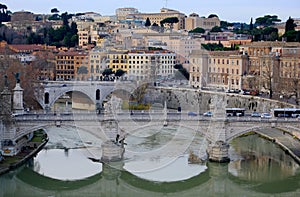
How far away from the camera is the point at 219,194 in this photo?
50.0ft

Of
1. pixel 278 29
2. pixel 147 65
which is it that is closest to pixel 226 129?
pixel 147 65

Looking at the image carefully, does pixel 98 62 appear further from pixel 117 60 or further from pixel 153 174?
pixel 153 174

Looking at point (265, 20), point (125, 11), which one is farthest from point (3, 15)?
point (265, 20)

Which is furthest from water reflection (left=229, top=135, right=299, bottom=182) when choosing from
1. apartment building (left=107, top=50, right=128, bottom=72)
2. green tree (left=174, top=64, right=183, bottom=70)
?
apartment building (left=107, top=50, right=128, bottom=72)

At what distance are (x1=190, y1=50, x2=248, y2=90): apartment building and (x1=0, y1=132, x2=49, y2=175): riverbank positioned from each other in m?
13.2

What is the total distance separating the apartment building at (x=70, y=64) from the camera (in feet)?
121

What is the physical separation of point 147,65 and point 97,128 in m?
17.8

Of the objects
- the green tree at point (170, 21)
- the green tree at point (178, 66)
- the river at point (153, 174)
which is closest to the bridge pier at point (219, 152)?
the river at point (153, 174)

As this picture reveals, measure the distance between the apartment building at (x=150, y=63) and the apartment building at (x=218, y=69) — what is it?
10.2 feet

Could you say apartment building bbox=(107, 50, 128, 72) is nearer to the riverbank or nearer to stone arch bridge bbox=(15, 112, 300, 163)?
the riverbank

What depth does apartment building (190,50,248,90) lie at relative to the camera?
2962cm

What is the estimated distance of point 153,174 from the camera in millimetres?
16406

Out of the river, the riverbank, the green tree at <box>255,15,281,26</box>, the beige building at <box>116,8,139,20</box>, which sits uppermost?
the beige building at <box>116,8,139,20</box>

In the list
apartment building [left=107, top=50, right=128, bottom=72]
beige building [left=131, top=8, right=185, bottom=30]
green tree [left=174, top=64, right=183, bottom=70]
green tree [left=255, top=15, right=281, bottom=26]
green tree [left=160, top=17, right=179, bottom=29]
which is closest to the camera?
green tree [left=174, top=64, right=183, bottom=70]
